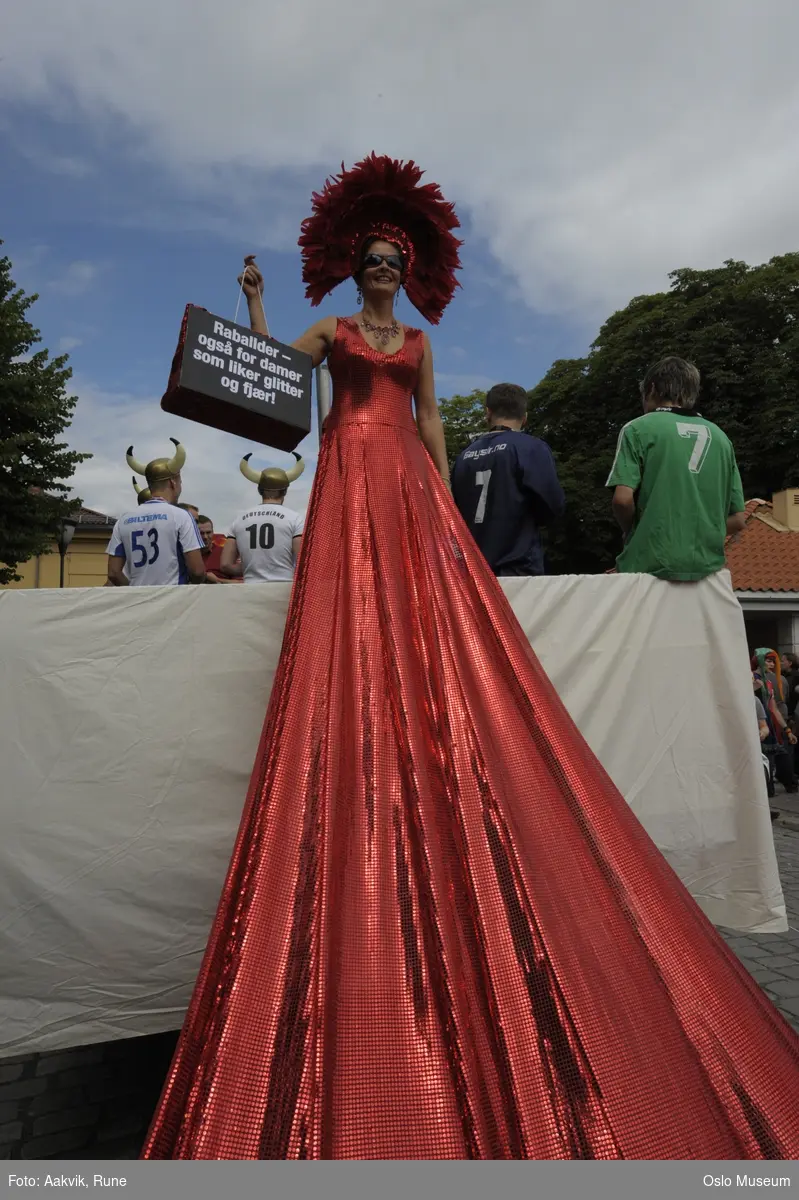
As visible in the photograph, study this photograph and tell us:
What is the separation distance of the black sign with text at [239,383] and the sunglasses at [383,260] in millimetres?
635

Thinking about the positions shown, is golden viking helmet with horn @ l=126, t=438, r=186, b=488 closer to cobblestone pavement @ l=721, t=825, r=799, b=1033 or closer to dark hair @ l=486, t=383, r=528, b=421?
dark hair @ l=486, t=383, r=528, b=421

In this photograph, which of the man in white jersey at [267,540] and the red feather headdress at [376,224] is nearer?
the red feather headdress at [376,224]

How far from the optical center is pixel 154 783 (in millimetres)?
2354

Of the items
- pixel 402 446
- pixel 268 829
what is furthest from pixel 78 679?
pixel 402 446

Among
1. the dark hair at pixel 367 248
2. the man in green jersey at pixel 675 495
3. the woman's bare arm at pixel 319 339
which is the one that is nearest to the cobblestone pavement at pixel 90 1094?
the man in green jersey at pixel 675 495

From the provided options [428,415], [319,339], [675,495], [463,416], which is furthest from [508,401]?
[463,416]

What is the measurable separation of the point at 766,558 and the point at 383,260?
20.1m

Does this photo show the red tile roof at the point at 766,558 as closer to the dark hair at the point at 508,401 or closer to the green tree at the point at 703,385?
the green tree at the point at 703,385

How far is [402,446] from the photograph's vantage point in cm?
258

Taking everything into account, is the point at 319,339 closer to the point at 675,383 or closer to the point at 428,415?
the point at 428,415

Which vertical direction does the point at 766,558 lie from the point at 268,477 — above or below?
above

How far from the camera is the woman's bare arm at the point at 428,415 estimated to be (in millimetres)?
2863

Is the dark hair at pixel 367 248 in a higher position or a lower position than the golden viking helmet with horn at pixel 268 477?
higher

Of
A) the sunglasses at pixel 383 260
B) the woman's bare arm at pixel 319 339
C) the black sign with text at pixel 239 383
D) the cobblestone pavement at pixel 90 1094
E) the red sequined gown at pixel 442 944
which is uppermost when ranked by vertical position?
the sunglasses at pixel 383 260
